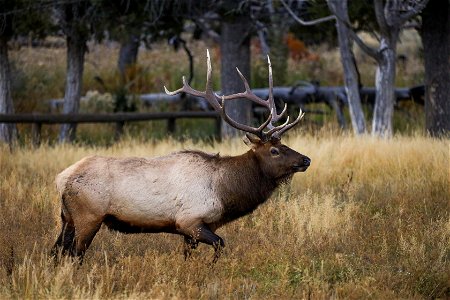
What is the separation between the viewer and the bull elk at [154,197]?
7500mm

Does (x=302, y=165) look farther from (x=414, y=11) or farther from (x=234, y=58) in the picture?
(x=234, y=58)

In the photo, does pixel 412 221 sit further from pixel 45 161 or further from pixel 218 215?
pixel 45 161

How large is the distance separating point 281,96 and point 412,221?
432 inches

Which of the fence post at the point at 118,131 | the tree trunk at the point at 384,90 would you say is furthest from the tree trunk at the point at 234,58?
the tree trunk at the point at 384,90

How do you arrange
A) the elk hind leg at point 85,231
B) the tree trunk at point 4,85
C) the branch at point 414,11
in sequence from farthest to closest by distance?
the tree trunk at point 4,85, the branch at point 414,11, the elk hind leg at point 85,231

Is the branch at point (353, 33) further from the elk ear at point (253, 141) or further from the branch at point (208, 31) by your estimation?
the elk ear at point (253, 141)

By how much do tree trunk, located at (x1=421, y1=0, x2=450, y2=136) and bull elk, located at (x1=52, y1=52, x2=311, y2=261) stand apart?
816cm

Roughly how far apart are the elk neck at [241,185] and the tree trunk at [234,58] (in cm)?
882

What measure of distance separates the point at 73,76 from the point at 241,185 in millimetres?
9930

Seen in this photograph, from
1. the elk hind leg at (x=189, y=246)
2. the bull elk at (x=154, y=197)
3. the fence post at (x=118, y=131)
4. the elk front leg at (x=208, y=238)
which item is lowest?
the fence post at (x=118, y=131)

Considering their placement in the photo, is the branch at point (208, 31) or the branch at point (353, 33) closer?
the branch at point (353, 33)

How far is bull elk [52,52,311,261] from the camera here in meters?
7.50

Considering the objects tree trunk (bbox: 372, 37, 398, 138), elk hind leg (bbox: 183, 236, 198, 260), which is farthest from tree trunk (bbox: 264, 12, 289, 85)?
elk hind leg (bbox: 183, 236, 198, 260)

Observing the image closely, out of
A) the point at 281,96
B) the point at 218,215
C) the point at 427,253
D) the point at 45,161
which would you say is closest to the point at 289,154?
the point at 218,215
